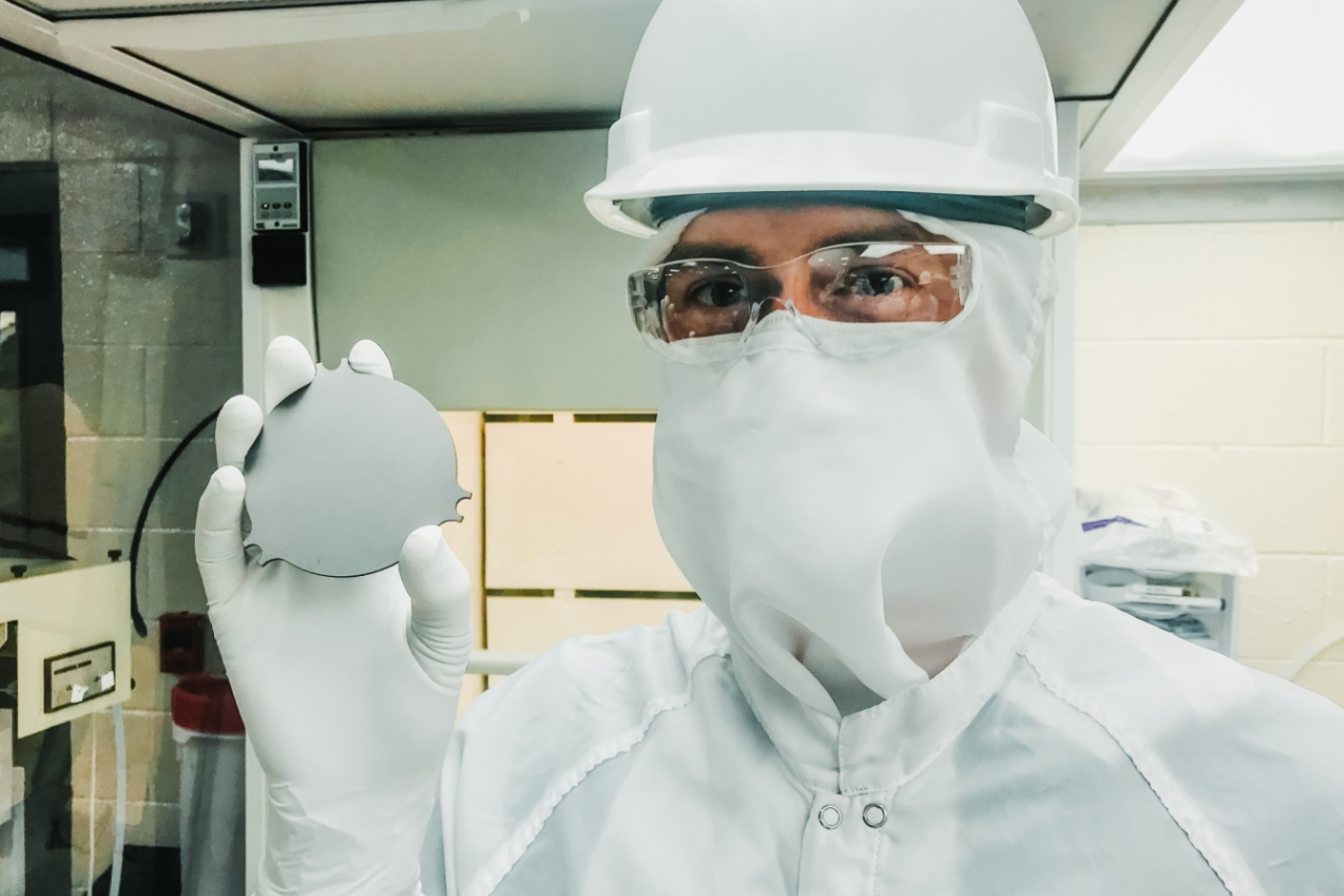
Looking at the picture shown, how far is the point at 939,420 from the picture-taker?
66 cm

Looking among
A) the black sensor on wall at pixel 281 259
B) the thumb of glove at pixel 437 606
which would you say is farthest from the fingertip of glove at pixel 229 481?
the black sensor on wall at pixel 281 259

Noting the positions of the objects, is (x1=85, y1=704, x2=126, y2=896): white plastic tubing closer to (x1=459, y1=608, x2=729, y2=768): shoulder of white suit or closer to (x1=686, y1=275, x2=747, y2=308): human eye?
(x1=459, y1=608, x2=729, y2=768): shoulder of white suit

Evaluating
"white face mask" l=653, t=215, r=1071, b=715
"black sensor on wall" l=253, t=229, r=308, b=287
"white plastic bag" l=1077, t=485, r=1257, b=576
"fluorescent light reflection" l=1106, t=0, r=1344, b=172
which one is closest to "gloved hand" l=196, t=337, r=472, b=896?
"white face mask" l=653, t=215, r=1071, b=715

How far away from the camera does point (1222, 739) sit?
667 millimetres

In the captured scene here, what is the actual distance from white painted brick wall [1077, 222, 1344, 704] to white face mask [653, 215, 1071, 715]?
871mm

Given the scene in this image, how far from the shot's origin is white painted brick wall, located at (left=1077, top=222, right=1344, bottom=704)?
4.69 ft

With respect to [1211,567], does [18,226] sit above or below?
above

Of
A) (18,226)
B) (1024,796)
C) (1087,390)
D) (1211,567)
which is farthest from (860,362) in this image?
(18,226)

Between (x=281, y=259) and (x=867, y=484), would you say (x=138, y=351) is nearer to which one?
(x=281, y=259)

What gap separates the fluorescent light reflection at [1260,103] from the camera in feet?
3.67

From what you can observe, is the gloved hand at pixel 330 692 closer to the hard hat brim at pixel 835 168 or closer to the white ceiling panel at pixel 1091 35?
the hard hat brim at pixel 835 168

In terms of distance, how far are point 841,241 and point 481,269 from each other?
692 mm

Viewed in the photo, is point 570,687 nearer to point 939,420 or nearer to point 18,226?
point 939,420

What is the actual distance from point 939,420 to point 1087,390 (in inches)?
39.0
